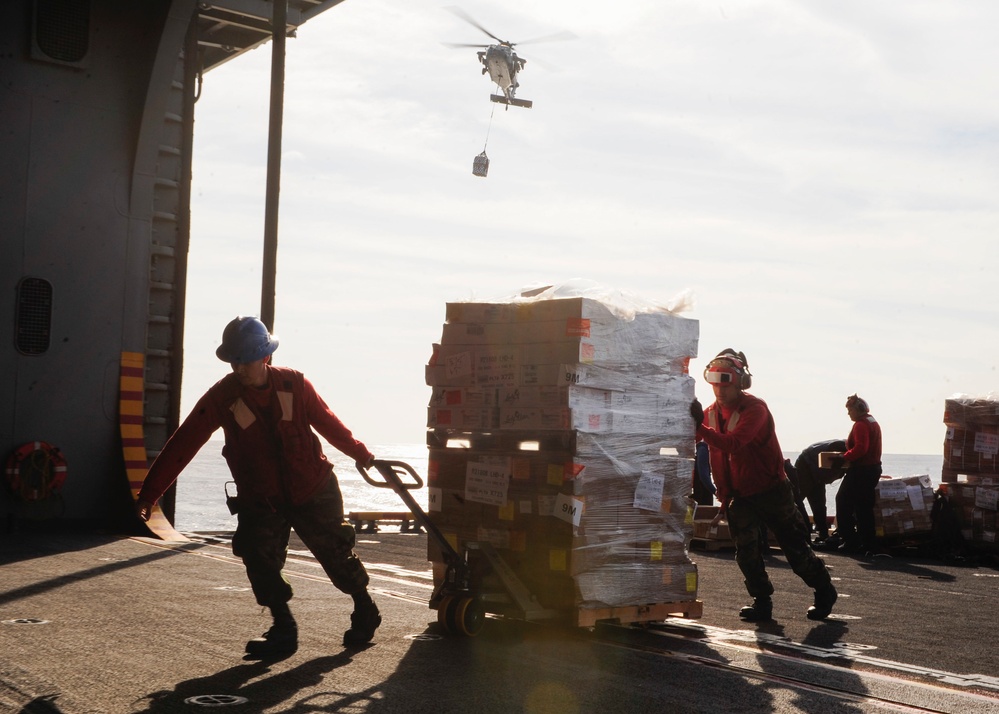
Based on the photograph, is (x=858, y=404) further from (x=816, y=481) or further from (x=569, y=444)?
(x=569, y=444)

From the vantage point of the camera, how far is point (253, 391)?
613 centimetres

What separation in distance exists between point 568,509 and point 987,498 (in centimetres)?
970

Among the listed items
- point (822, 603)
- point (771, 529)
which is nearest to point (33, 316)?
point (771, 529)

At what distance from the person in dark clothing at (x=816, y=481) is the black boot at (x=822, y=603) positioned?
7350 mm

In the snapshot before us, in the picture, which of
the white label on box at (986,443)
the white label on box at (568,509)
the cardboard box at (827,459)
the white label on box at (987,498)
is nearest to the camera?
the white label on box at (568,509)

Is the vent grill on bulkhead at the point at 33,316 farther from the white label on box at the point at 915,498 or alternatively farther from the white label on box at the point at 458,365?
the white label on box at the point at 915,498

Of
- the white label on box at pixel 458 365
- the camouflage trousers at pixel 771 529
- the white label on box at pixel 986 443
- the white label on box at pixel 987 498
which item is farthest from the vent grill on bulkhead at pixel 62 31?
the white label on box at pixel 987 498

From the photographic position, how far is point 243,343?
598 cm

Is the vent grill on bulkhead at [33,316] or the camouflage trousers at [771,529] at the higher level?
the vent grill on bulkhead at [33,316]

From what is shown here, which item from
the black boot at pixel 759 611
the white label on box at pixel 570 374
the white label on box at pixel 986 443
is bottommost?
the black boot at pixel 759 611

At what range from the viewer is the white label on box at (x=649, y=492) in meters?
7.15

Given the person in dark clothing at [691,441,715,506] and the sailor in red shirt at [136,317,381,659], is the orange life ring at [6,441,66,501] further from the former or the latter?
the person in dark clothing at [691,441,715,506]

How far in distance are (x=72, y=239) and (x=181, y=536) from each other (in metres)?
3.63

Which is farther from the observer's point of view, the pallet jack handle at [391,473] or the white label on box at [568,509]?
the white label on box at [568,509]
